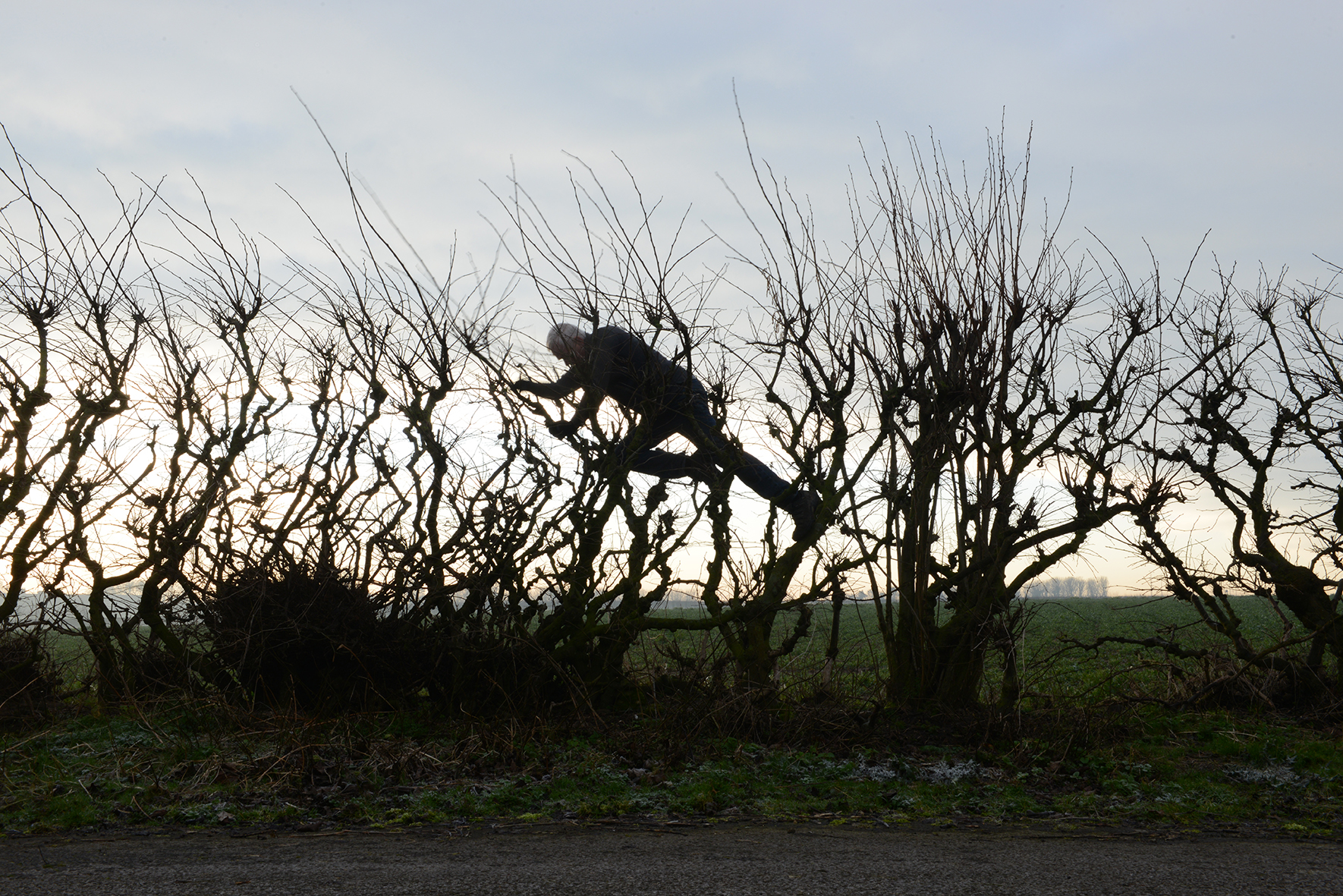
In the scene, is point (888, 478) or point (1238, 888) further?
point (888, 478)

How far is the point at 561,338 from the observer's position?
20.3 ft

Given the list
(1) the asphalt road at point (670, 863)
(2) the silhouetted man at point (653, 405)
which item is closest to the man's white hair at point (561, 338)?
(2) the silhouetted man at point (653, 405)

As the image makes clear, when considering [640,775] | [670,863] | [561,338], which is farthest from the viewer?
[561,338]

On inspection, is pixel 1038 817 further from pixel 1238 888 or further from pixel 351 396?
pixel 351 396

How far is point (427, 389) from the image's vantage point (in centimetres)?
645

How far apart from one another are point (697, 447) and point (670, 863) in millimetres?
3036

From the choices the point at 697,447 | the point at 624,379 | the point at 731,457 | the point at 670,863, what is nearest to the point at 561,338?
the point at 624,379

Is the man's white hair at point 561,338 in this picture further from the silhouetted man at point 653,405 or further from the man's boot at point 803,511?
the man's boot at point 803,511

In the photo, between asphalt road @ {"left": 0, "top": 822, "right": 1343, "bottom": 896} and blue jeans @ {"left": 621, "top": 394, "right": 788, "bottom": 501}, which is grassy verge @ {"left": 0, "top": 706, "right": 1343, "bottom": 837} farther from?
blue jeans @ {"left": 621, "top": 394, "right": 788, "bottom": 501}

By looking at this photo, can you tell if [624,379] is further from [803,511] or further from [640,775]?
[640,775]

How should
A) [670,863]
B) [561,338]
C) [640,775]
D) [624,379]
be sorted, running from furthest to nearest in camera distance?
[624,379]
[561,338]
[640,775]
[670,863]

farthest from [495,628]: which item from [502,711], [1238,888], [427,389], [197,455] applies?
[1238,888]

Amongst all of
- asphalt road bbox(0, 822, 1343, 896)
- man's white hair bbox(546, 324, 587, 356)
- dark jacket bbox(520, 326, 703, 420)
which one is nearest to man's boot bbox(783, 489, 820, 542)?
dark jacket bbox(520, 326, 703, 420)

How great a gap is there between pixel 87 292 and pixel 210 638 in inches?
96.7
